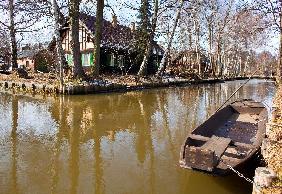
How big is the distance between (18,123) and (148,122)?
479cm

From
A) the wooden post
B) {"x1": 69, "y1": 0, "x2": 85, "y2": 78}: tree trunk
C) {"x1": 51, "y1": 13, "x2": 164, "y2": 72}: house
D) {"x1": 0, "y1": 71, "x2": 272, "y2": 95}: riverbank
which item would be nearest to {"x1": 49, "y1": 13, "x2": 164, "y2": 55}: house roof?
{"x1": 51, "y1": 13, "x2": 164, "y2": 72}: house

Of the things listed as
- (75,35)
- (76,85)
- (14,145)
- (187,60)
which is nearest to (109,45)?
(75,35)

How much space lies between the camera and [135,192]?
6508mm

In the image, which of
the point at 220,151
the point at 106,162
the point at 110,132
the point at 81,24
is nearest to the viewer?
the point at 220,151

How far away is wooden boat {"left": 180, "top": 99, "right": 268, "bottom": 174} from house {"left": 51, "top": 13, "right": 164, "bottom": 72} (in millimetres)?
23152

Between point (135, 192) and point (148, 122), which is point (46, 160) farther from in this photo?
point (148, 122)

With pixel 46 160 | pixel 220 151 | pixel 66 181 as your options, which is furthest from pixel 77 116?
pixel 220 151

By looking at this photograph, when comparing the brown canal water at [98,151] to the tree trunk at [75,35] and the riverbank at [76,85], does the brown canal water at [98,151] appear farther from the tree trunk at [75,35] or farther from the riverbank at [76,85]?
the tree trunk at [75,35]

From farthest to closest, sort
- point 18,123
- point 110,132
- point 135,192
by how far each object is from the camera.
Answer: point 18,123 < point 110,132 < point 135,192

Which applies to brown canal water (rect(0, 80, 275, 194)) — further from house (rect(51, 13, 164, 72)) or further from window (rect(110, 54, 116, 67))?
window (rect(110, 54, 116, 67))

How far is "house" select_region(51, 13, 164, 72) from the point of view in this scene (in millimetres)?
35094

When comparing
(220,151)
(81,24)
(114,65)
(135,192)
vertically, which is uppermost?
(81,24)

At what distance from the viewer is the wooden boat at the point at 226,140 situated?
20.9ft

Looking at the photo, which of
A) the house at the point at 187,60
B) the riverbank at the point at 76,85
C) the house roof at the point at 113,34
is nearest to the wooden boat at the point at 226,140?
the riverbank at the point at 76,85
